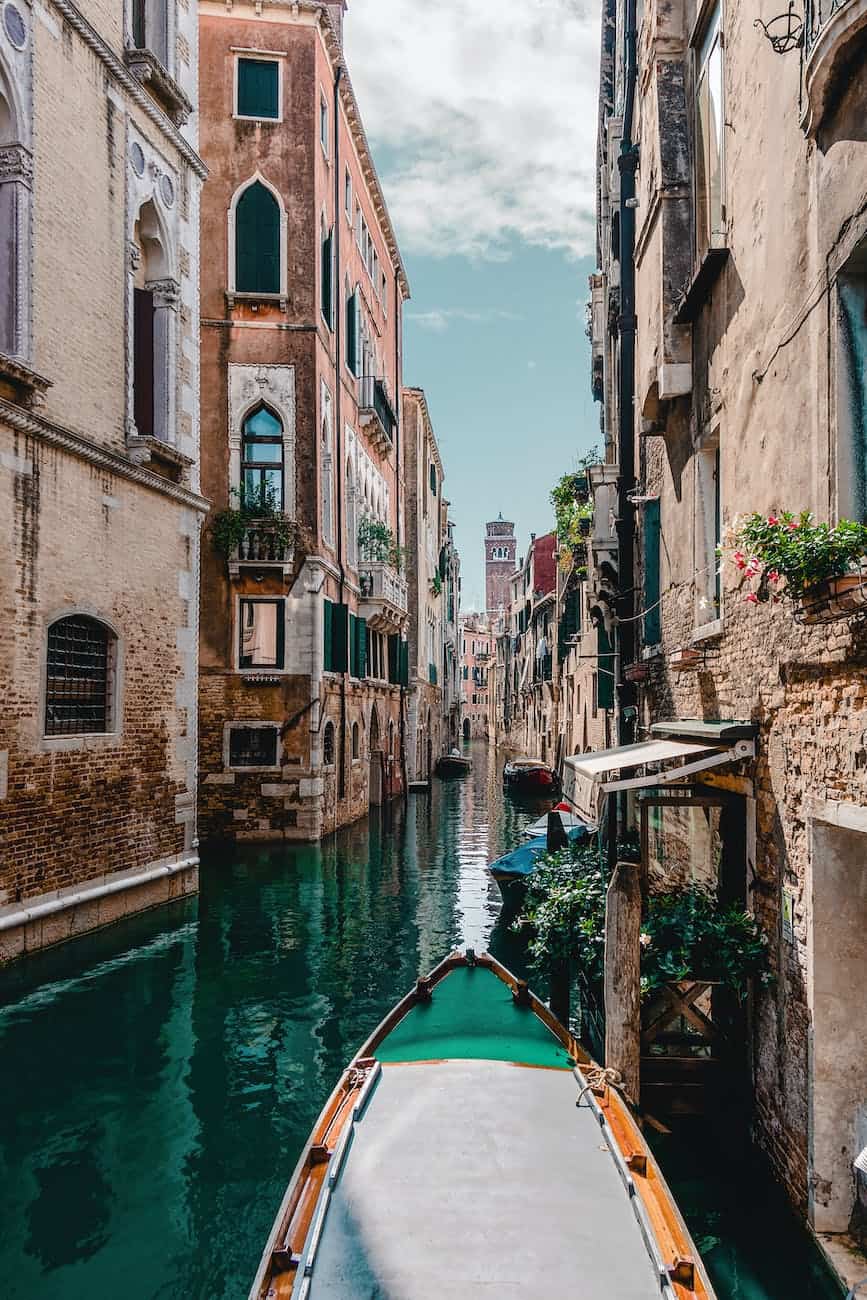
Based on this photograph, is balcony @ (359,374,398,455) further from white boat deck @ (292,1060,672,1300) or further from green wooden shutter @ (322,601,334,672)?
white boat deck @ (292,1060,672,1300)

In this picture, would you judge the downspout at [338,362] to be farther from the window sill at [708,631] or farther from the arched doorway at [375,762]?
the window sill at [708,631]

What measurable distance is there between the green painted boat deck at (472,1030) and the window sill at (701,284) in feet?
16.7

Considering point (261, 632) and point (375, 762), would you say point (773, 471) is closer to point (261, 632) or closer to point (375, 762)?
point (261, 632)

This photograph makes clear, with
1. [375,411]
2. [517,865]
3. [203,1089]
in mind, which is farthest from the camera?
[375,411]

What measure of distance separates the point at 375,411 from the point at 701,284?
17.8 meters

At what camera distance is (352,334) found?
23.2 meters

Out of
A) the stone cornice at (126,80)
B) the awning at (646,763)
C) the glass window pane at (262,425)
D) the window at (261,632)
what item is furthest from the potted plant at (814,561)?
the glass window pane at (262,425)

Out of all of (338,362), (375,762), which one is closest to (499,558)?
(375,762)

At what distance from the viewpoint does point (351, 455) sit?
22844mm

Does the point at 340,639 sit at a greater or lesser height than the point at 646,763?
greater

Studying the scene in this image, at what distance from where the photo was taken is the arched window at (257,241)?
18938 mm

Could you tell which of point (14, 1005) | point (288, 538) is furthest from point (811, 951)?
point (288, 538)

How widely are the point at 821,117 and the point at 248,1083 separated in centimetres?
691

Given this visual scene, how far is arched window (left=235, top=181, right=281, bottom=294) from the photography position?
18.9 m
